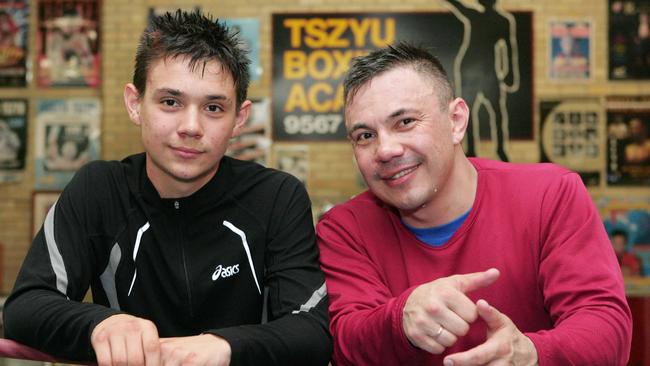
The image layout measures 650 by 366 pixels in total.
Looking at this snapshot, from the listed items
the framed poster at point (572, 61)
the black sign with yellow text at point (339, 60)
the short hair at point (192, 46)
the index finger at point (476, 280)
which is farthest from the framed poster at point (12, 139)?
the index finger at point (476, 280)

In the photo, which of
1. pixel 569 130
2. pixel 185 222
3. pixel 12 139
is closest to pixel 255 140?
pixel 12 139

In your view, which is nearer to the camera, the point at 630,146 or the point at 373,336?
the point at 373,336

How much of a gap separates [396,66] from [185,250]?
725 millimetres

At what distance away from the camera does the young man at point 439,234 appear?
155 cm

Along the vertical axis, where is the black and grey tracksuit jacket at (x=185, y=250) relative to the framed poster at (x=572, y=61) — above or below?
below

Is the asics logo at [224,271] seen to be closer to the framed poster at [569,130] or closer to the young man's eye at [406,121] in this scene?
the young man's eye at [406,121]

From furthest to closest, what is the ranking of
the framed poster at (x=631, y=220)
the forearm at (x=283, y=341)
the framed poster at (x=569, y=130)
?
the framed poster at (x=569, y=130)
the framed poster at (x=631, y=220)
the forearm at (x=283, y=341)

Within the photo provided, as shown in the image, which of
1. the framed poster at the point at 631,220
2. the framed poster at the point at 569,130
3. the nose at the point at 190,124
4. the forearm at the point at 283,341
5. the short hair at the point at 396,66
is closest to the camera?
the forearm at the point at 283,341

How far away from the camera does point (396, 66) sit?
1795 millimetres

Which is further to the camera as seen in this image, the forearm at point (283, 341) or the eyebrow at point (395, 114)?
the eyebrow at point (395, 114)

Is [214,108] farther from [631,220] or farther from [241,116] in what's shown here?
[631,220]

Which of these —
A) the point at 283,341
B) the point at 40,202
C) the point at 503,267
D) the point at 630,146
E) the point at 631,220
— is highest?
the point at 630,146

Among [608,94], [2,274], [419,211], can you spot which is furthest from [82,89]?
[419,211]

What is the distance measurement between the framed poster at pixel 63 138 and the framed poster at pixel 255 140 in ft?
4.20
